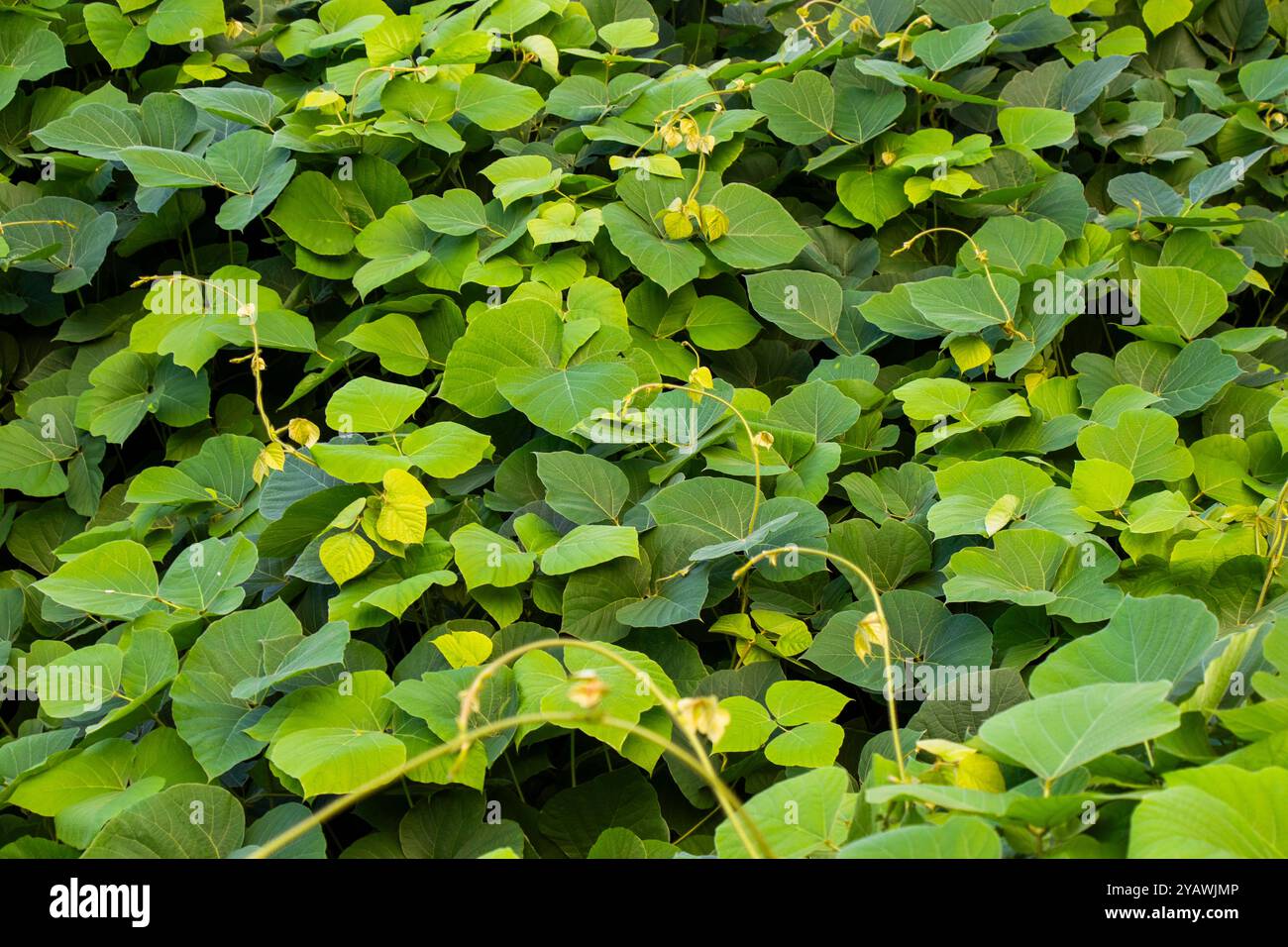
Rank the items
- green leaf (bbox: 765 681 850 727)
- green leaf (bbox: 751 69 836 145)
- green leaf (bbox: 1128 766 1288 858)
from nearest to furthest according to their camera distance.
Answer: green leaf (bbox: 1128 766 1288 858), green leaf (bbox: 765 681 850 727), green leaf (bbox: 751 69 836 145)

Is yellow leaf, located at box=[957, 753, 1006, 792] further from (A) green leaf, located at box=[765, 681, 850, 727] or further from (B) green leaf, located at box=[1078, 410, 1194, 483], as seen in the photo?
(B) green leaf, located at box=[1078, 410, 1194, 483]

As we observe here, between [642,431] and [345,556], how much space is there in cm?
47

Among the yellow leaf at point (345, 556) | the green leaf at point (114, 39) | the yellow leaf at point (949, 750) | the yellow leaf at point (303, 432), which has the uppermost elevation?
the green leaf at point (114, 39)

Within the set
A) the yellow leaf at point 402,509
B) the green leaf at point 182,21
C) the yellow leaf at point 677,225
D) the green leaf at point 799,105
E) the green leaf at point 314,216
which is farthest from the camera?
the green leaf at point 182,21

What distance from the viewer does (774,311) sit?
1.98m

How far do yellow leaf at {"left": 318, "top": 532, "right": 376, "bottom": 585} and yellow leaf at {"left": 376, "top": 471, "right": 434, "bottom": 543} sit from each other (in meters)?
0.04

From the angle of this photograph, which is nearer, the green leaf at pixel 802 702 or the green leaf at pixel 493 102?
the green leaf at pixel 802 702

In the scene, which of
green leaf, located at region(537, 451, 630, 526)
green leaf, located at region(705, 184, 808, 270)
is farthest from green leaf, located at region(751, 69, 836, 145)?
green leaf, located at region(537, 451, 630, 526)

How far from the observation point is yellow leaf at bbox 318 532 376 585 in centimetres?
150

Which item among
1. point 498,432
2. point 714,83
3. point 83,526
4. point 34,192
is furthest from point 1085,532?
point 34,192

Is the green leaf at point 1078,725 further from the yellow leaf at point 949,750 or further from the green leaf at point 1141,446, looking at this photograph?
the green leaf at point 1141,446

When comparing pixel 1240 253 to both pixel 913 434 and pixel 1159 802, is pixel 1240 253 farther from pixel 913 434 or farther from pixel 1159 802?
pixel 1159 802

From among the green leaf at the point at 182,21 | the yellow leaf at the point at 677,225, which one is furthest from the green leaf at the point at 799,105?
the green leaf at the point at 182,21

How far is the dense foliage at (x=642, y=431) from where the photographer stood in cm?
123
